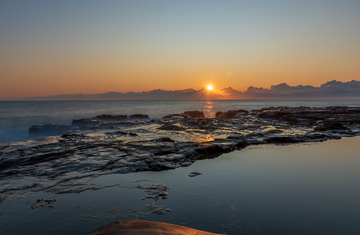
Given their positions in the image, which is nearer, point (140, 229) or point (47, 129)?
point (140, 229)

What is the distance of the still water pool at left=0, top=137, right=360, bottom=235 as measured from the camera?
154 inches

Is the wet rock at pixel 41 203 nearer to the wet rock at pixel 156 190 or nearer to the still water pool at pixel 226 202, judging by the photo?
the still water pool at pixel 226 202

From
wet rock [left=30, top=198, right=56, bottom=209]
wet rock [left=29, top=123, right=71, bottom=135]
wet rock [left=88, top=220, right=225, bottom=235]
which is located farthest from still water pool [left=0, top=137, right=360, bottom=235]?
wet rock [left=29, top=123, right=71, bottom=135]

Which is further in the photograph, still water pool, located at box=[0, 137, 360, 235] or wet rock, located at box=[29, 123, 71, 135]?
wet rock, located at box=[29, 123, 71, 135]

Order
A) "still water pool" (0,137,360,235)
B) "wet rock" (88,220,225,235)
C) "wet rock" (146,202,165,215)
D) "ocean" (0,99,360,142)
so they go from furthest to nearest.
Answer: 1. "ocean" (0,99,360,142)
2. "wet rock" (146,202,165,215)
3. "still water pool" (0,137,360,235)
4. "wet rock" (88,220,225,235)

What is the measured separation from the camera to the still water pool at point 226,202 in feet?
12.9

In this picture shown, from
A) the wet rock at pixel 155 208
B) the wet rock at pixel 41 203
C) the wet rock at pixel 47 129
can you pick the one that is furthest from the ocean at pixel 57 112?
the wet rock at pixel 155 208

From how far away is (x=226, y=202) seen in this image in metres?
4.81

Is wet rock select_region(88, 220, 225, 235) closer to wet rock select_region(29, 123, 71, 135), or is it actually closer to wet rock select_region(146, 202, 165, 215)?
wet rock select_region(146, 202, 165, 215)

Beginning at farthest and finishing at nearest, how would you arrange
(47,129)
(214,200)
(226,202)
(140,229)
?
(47,129) → (214,200) → (226,202) → (140,229)

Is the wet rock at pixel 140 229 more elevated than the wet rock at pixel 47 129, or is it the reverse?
the wet rock at pixel 140 229

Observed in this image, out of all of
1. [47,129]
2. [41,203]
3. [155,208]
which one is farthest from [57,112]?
[155,208]

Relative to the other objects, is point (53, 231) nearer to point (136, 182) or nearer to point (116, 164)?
point (136, 182)

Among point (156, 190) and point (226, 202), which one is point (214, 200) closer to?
point (226, 202)
